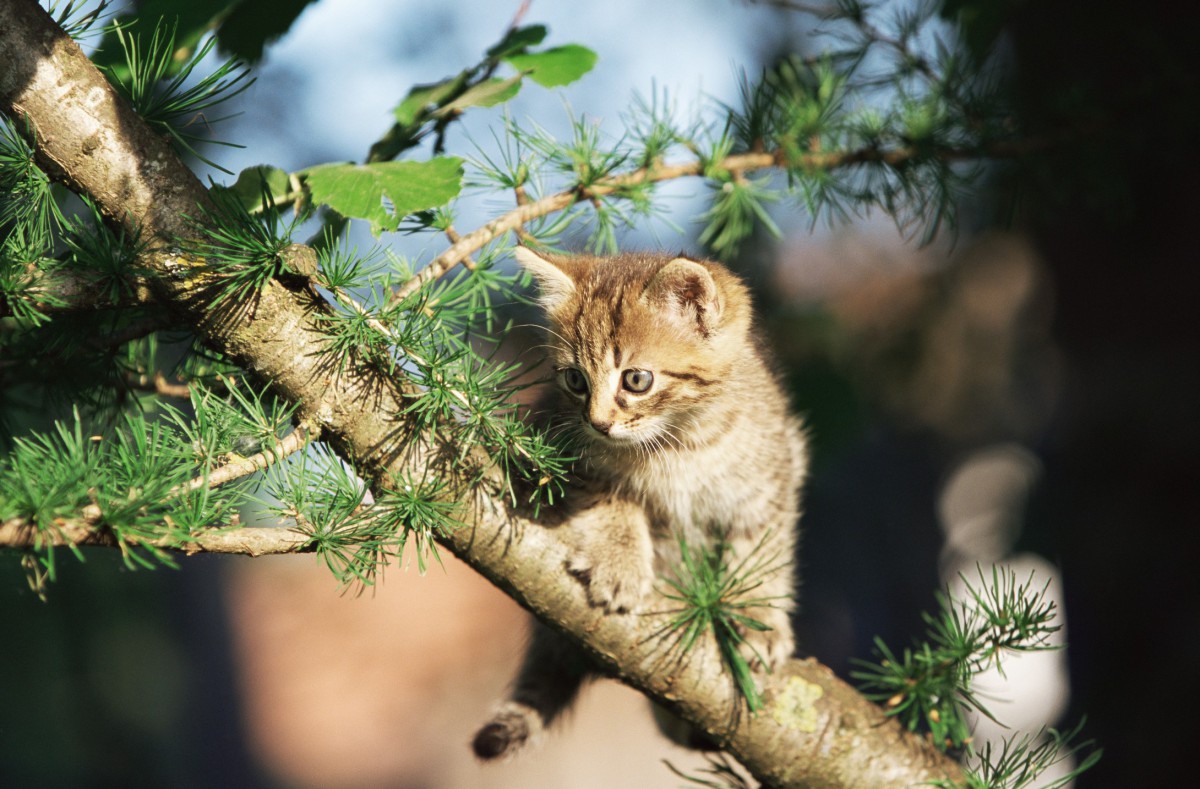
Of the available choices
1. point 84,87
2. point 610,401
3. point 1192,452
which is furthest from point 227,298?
point 1192,452

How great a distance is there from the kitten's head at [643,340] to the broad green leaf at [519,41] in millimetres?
370

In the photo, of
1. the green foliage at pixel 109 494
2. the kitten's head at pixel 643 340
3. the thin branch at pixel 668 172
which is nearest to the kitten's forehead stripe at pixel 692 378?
the kitten's head at pixel 643 340

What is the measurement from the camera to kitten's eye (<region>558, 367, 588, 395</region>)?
1.66 m

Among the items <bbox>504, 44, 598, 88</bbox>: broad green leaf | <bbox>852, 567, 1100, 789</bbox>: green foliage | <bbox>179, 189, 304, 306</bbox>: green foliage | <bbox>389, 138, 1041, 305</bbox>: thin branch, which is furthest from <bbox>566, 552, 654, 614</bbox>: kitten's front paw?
<bbox>504, 44, 598, 88</bbox>: broad green leaf

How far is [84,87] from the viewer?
3.34 ft

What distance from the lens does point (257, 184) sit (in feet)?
3.92

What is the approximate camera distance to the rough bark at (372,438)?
3.32ft

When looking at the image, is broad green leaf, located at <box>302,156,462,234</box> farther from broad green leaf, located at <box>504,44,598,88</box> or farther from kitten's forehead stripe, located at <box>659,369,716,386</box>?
kitten's forehead stripe, located at <box>659,369,716,386</box>

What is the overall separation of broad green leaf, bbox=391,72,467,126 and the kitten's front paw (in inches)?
27.5

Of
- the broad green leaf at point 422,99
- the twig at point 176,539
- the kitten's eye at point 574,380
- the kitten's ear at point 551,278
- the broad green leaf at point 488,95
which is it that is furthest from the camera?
the kitten's eye at point 574,380

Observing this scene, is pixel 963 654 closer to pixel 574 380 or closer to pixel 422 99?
pixel 574 380

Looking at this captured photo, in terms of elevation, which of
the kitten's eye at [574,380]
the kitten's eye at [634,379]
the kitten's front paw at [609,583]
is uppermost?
the kitten's eye at [634,379]

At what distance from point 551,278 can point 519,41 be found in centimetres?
46

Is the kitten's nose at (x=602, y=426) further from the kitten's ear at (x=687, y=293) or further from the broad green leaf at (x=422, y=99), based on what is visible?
the broad green leaf at (x=422, y=99)
